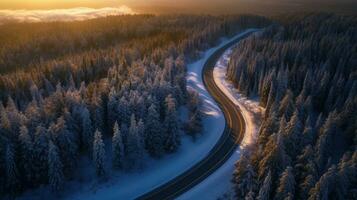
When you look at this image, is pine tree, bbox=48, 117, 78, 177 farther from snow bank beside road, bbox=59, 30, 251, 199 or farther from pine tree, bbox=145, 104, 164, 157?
pine tree, bbox=145, 104, 164, 157

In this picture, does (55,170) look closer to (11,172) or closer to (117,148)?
(11,172)

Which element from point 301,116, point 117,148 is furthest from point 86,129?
point 301,116

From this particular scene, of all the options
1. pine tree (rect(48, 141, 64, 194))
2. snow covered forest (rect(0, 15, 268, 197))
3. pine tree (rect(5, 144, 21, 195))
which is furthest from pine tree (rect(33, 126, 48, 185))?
pine tree (rect(5, 144, 21, 195))

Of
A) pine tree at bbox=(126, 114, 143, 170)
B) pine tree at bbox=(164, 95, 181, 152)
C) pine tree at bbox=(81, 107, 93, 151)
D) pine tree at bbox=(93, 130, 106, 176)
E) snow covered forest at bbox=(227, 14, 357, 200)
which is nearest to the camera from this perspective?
snow covered forest at bbox=(227, 14, 357, 200)

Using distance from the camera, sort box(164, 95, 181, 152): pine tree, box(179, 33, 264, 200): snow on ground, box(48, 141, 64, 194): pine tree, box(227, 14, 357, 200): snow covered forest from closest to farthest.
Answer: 1. box(227, 14, 357, 200): snow covered forest
2. box(48, 141, 64, 194): pine tree
3. box(179, 33, 264, 200): snow on ground
4. box(164, 95, 181, 152): pine tree

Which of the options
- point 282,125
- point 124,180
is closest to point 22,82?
point 124,180

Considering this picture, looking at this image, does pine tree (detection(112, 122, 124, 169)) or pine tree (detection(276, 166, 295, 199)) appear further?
pine tree (detection(112, 122, 124, 169))

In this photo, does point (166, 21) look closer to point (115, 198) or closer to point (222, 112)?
point (222, 112)
